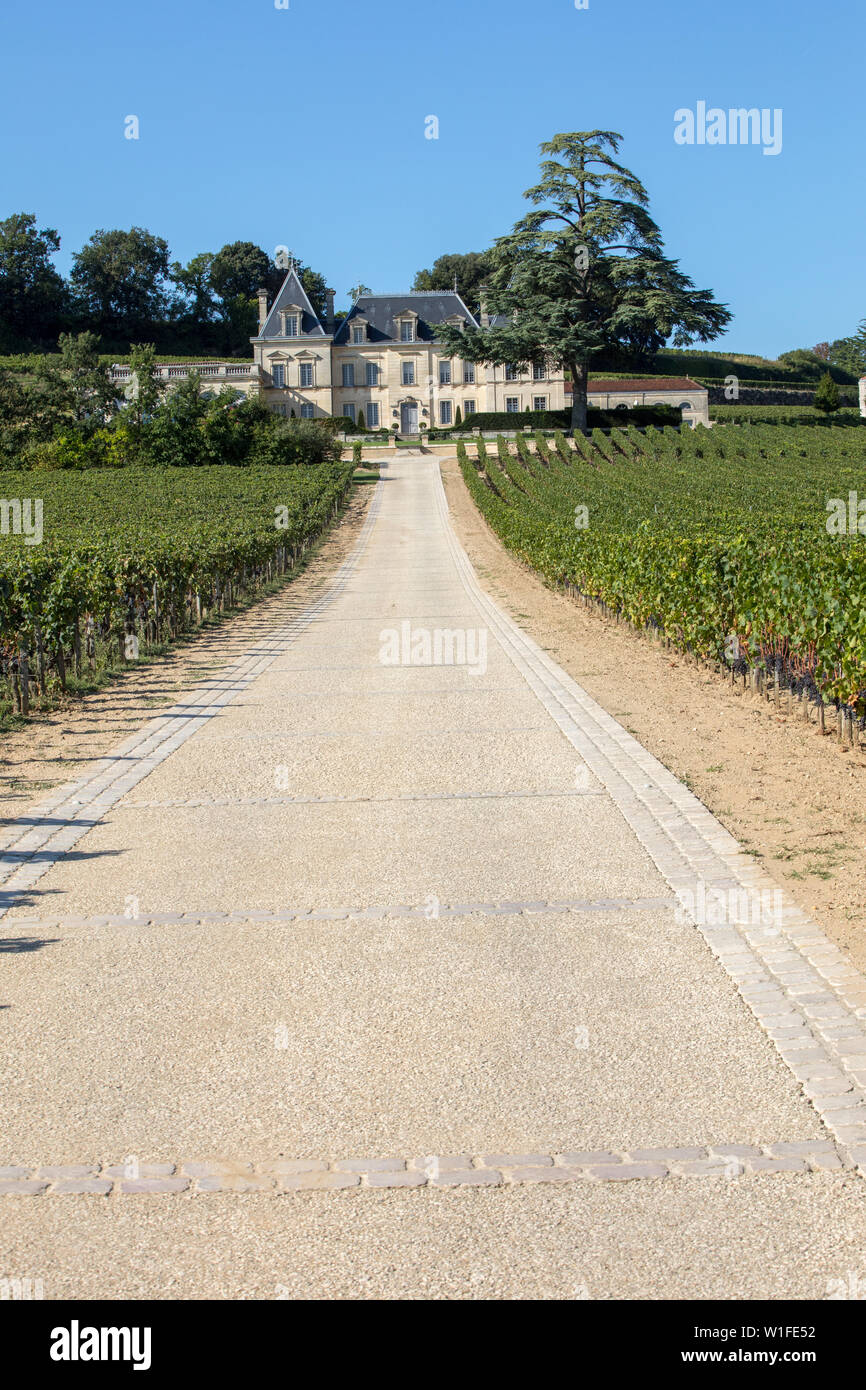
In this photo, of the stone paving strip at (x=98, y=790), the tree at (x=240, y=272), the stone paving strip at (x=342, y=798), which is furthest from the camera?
the tree at (x=240, y=272)

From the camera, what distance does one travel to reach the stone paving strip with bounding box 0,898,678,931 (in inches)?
248

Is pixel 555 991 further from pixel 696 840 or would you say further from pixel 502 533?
pixel 502 533

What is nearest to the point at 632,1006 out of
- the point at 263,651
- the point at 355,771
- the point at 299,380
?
the point at 355,771

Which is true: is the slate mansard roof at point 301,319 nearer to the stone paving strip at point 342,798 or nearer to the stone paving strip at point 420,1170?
the stone paving strip at point 342,798

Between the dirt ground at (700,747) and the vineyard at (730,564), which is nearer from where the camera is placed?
the dirt ground at (700,747)

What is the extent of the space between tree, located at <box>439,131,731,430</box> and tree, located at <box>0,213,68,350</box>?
46570 millimetres

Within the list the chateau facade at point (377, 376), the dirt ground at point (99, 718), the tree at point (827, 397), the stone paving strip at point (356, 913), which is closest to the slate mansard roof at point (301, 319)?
the chateau facade at point (377, 376)

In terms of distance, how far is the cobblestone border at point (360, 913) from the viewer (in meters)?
6.30

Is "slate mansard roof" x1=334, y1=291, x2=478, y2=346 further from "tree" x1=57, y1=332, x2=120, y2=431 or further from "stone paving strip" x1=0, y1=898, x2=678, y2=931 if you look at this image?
"stone paving strip" x1=0, y1=898, x2=678, y2=931

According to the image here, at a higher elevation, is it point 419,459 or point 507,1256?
point 419,459

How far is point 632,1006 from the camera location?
204 inches

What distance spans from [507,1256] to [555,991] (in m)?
1.91

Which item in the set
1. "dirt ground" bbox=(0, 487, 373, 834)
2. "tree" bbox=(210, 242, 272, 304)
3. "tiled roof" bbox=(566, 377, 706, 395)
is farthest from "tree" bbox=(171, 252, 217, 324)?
"dirt ground" bbox=(0, 487, 373, 834)

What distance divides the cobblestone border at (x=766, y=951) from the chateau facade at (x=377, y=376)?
81315 millimetres
